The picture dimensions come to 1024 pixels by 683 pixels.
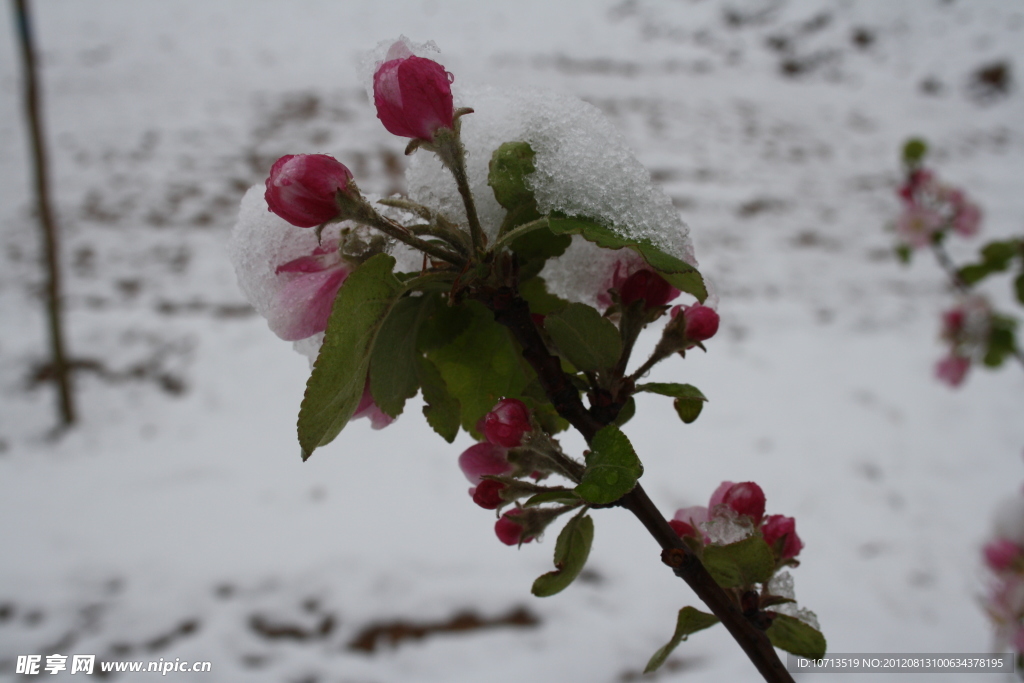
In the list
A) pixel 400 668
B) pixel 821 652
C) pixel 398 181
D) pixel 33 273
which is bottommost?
pixel 400 668

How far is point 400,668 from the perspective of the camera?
6.25 feet

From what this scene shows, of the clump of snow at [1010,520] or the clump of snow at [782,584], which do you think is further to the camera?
the clump of snow at [1010,520]

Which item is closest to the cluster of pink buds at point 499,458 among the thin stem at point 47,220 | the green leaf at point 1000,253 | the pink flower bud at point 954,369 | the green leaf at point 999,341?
the green leaf at point 1000,253

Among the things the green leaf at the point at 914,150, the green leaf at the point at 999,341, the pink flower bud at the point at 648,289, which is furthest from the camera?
the green leaf at the point at 914,150

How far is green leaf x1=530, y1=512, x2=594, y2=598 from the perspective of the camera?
45 cm

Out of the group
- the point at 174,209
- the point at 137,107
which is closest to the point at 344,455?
the point at 174,209

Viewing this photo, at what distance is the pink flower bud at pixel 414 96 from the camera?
380mm

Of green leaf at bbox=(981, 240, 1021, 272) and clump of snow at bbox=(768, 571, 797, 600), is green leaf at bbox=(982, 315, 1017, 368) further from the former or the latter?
clump of snow at bbox=(768, 571, 797, 600)

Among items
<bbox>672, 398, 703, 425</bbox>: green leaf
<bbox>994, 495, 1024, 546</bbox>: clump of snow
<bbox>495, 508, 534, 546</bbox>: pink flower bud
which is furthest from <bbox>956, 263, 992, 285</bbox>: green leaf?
<bbox>495, 508, 534, 546</bbox>: pink flower bud

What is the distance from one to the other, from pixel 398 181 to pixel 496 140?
16.7ft

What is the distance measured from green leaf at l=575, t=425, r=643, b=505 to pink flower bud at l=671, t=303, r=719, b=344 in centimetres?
14

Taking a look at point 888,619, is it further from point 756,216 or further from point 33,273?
point 33,273

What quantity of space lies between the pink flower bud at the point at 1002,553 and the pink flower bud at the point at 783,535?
14.3 inches

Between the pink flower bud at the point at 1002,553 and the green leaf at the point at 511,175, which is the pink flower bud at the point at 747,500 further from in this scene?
the pink flower bud at the point at 1002,553
